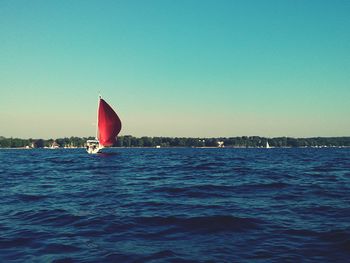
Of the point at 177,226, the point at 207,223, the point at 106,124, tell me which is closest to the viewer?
the point at 177,226

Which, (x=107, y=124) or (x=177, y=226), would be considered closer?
(x=177, y=226)

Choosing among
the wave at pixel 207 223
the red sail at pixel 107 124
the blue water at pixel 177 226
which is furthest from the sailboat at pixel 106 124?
the wave at pixel 207 223

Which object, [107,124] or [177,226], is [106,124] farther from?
[177,226]

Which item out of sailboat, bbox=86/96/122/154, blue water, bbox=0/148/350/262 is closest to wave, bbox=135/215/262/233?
blue water, bbox=0/148/350/262

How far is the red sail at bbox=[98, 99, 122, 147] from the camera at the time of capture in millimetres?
63312

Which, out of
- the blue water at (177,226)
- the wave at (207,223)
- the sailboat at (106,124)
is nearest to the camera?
the blue water at (177,226)

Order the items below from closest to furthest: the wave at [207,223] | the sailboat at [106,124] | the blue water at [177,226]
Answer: the blue water at [177,226] → the wave at [207,223] → the sailboat at [106,124]

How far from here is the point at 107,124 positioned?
6456 cm

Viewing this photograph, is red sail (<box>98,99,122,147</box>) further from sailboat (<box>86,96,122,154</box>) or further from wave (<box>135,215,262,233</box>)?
wave (<box>135,215,262,233</box>)

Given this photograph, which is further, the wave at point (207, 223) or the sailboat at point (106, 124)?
the sailboat at point (106, 124)

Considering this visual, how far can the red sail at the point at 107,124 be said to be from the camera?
63.3 meters

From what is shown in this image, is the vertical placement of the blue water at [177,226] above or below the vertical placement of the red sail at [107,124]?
below

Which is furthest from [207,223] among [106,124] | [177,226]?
[106,124]

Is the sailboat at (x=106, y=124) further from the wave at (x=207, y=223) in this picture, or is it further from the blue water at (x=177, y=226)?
the wave at (x=207, y=223)
